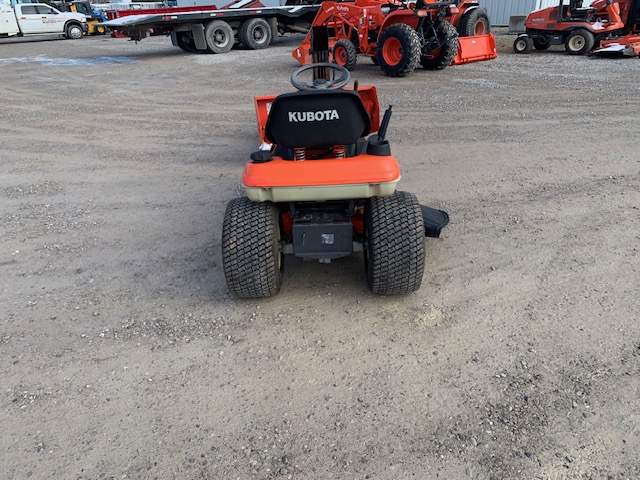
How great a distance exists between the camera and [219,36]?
608 inches

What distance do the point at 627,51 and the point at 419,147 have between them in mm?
8432

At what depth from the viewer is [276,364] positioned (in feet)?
8.77

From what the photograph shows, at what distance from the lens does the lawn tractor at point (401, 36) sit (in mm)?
9922

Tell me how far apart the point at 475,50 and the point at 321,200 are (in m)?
10.0

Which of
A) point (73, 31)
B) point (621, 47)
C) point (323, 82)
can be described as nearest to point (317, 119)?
point (323, 82)

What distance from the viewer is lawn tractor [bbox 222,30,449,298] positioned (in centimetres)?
279

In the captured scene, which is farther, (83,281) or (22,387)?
(83,281)

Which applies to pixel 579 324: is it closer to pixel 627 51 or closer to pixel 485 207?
pixel 485 207

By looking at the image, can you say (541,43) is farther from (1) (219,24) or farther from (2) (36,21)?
(2) (36,21)

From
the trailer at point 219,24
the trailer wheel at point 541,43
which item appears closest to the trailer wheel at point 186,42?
the trailer at point 219,24

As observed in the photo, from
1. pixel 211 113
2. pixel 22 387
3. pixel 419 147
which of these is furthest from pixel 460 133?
pixel 22 387

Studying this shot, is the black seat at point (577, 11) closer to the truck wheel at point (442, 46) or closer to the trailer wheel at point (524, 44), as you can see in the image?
the trailer wheel at point (524, 44)

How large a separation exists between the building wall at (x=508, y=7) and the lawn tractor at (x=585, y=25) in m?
6.05

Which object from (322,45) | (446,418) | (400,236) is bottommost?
(446,418)
